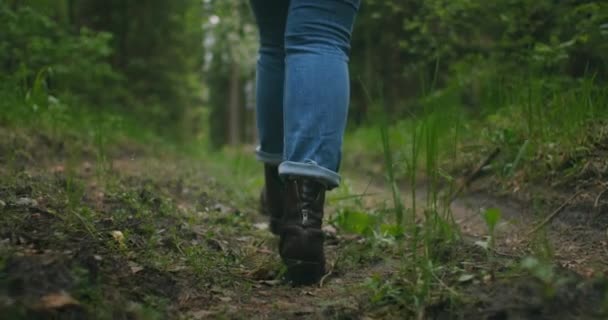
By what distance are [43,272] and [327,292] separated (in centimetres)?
74

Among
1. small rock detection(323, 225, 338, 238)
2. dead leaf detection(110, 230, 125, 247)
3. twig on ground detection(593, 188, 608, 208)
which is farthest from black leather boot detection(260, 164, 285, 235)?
twig on ground detection(593, 188, 608, 208)

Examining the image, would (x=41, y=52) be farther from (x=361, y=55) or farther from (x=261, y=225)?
(x=361, y=55)

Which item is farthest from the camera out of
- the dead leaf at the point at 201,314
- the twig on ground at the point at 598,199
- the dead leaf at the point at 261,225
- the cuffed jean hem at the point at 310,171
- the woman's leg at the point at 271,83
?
the dead leaf at the point at 261,225

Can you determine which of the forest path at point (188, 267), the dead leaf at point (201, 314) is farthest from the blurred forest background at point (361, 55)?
the dead leaf at point (201, 314)

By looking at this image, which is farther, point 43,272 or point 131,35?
point 131,35

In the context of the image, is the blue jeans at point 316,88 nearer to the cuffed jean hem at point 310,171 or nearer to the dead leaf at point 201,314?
the cuffed jean hem at point 310,171

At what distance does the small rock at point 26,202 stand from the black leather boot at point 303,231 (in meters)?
0.76

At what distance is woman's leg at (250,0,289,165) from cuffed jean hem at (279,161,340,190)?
1.96 feet

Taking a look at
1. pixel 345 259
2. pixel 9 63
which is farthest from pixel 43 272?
pixel 9 63

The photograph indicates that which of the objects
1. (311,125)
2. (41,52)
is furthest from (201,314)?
(41,52)

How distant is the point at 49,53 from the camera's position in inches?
185

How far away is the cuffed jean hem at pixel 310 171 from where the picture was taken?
1.51 m

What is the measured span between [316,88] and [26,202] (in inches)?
37.3

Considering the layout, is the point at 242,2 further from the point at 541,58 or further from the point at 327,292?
the point at 327,292
